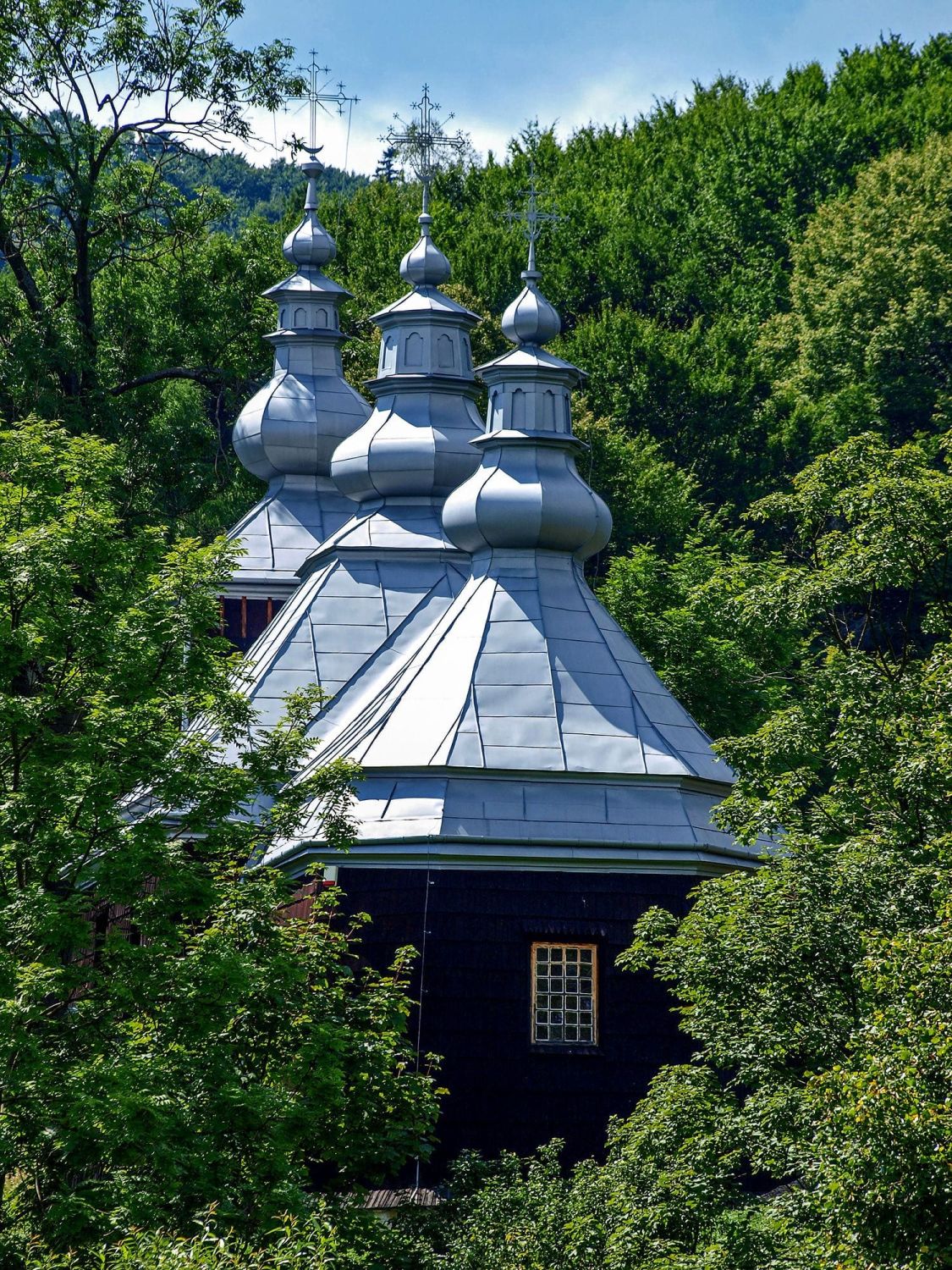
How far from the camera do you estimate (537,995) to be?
80.4 ft

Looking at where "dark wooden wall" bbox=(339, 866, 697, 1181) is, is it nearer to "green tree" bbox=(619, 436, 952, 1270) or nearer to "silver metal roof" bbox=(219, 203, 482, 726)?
"green tree" bbox=(619, 436, 952, 1270)

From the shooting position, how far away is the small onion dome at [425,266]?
35000 millimetres

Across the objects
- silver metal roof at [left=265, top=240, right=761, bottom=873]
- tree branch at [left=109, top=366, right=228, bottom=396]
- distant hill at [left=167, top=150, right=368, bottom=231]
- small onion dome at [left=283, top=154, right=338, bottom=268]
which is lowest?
silver metal roof at [left=265, top=240, right=761, bottom=873]

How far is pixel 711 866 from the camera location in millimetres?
25234

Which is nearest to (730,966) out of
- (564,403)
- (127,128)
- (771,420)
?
(564,403)

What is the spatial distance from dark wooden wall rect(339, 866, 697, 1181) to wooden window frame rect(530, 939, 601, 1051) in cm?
5

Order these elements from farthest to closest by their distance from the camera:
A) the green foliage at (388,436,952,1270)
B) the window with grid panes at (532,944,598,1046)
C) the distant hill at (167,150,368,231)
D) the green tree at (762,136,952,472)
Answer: the distant hill at (167,150,368,231) < the green tree at (762,136,952,472) < the window with grid panes at (532,944,598,1046) < the green foliage at (388,436,952,1270)

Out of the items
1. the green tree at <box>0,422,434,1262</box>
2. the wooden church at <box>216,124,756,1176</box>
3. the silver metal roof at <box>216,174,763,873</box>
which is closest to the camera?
the green tree at <box>0,422,434,1262</box>

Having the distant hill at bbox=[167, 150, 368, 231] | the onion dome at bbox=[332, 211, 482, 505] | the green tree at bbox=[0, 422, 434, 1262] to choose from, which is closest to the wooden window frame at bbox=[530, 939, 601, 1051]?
the green tree at bbox=[0, 422, 434, 1262]

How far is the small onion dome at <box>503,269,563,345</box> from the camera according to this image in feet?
97.3

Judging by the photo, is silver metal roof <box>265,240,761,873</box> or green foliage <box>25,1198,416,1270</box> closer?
green foliage <box>25,1198,416,1270</box>

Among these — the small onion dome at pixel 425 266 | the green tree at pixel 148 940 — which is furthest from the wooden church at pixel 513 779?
the small onion dome at pixel 425 266

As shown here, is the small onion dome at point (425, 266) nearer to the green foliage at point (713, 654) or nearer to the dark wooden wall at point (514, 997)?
the green foliage at point (713, 654)

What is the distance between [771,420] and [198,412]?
13.4m
